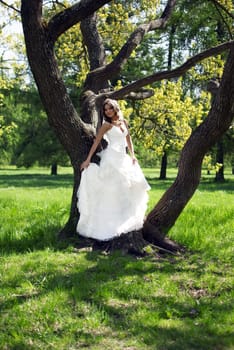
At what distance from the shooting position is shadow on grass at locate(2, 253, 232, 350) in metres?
4.23

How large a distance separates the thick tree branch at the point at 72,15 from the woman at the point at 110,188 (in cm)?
129

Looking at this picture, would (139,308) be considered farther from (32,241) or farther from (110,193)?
(32,241)

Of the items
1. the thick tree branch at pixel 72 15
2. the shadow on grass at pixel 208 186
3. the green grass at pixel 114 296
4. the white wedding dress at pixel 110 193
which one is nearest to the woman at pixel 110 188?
the white wedding dress at pixel 110 193

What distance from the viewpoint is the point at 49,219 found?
30.7 feet

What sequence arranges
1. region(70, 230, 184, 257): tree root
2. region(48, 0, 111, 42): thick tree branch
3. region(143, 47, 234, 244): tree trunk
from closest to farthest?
1. region(48, 0, 111, 42): thick tree branch
2. region(143, 47, 234, 244): tree trunk
3. region(70, 230, 184, 257): tree root

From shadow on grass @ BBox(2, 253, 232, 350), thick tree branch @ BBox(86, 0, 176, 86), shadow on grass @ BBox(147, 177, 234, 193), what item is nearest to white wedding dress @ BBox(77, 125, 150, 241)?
shadow on grass @ BBox(2, 253, 232, 350)

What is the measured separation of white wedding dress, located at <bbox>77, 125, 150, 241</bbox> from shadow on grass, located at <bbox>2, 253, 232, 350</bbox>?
99cm

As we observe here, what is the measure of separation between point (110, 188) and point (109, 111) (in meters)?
1.23

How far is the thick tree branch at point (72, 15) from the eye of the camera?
682 centimetres

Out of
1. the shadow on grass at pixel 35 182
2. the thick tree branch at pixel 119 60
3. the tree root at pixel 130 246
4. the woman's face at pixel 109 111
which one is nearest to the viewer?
the tree root at pixel 130 246

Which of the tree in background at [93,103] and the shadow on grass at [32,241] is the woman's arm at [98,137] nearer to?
the tree in background at [93,103]

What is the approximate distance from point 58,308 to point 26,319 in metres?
0.42

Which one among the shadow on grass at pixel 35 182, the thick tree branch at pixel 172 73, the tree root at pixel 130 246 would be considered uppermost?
the thick tree branch at pixel 172 73

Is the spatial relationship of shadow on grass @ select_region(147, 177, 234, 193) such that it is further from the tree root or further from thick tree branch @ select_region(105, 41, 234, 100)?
the tree root
